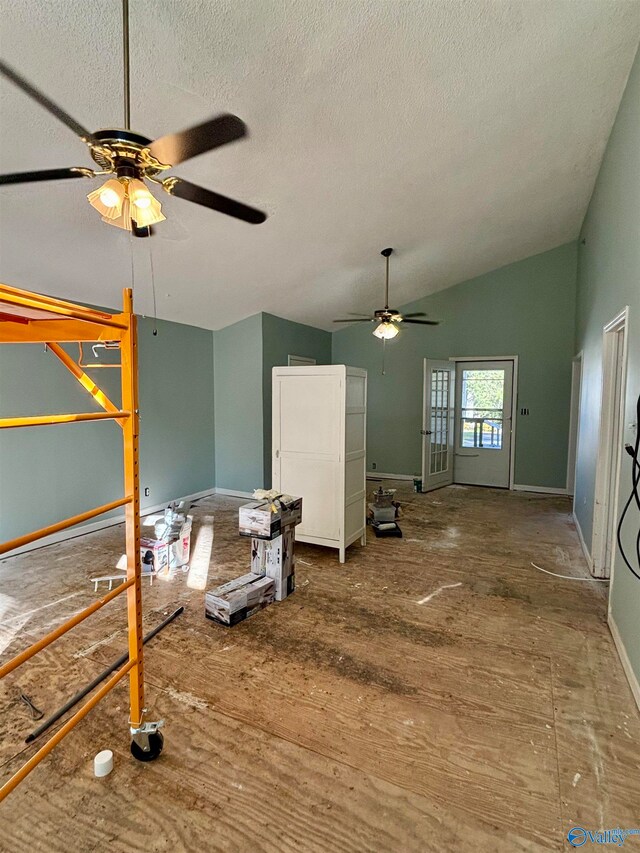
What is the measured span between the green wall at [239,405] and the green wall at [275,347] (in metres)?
0.07

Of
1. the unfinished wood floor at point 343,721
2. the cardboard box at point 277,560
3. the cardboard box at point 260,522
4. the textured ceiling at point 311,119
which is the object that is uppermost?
the textured ceiling at point 311,119

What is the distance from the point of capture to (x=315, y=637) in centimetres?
259

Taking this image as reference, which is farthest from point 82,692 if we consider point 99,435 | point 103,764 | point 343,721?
point 99,435

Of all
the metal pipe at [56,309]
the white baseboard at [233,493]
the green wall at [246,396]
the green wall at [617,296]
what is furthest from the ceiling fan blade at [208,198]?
the white baseboard at [233,493]

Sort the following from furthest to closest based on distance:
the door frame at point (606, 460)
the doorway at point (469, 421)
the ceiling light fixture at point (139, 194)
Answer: the doorway at point (469, 421) → the door frame at point (606, 460) → the ceiling light fixture at point (139, 194)

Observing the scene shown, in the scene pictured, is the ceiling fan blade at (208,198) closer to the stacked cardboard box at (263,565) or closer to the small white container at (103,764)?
the stacked cardboard box at (263,565)

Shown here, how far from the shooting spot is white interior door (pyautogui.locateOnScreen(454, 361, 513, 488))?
6.72 m

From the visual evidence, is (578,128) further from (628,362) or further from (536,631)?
(536,631)

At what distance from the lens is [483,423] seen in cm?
691

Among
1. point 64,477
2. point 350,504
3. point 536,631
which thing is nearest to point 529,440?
point 350,504

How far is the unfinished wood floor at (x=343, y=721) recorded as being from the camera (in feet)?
4.80

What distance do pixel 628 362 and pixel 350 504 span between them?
2394 mm

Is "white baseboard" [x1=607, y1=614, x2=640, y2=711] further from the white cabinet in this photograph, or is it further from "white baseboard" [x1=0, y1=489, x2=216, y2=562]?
"white baseboard" [x1=0, y1=489, x2=216, y2=562]

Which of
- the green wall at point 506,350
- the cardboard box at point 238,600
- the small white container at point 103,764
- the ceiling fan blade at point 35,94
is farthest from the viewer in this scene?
the green wall at point 506,350
